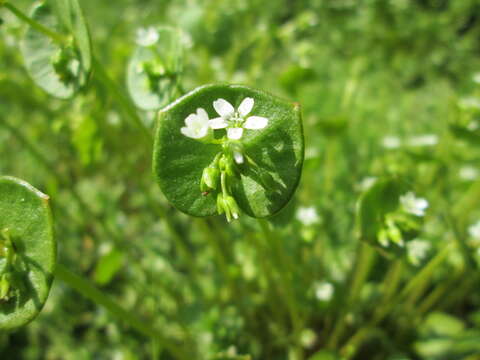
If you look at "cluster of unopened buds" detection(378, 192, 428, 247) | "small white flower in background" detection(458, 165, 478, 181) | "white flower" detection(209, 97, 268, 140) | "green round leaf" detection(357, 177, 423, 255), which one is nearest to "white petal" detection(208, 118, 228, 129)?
"white flower" detection(209, 97, 268, 140)

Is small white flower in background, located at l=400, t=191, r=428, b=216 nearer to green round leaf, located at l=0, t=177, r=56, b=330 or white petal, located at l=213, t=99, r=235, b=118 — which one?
white petal, located at l=213, t=99, r=235, b=118

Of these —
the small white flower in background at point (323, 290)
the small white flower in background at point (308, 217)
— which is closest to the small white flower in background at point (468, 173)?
the small white flower in background at point (308, 217)

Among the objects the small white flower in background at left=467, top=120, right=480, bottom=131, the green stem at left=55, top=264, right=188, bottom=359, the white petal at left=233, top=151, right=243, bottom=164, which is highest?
the small white flower in background at left=467, top=120, right=480, bottom=131

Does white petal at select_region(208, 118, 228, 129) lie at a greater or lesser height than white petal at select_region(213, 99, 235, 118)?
lesser

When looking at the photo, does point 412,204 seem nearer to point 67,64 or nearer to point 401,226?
point 401,226

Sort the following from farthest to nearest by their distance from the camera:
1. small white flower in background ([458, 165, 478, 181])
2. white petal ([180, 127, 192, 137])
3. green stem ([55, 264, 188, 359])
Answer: small white flower in background ([458, 165, 478, 181]) → green stem ([55, 264, 188, 359]) → white petal ([180, 127, 192, 137])

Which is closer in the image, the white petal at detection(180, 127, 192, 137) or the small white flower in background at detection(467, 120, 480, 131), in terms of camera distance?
the white petal at detection(180, 127, 192, 137)

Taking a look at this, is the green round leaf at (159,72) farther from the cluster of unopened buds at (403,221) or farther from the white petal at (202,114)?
the cluster of unopened buds at (403,221)

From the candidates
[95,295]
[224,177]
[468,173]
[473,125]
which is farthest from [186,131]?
[468,173]
